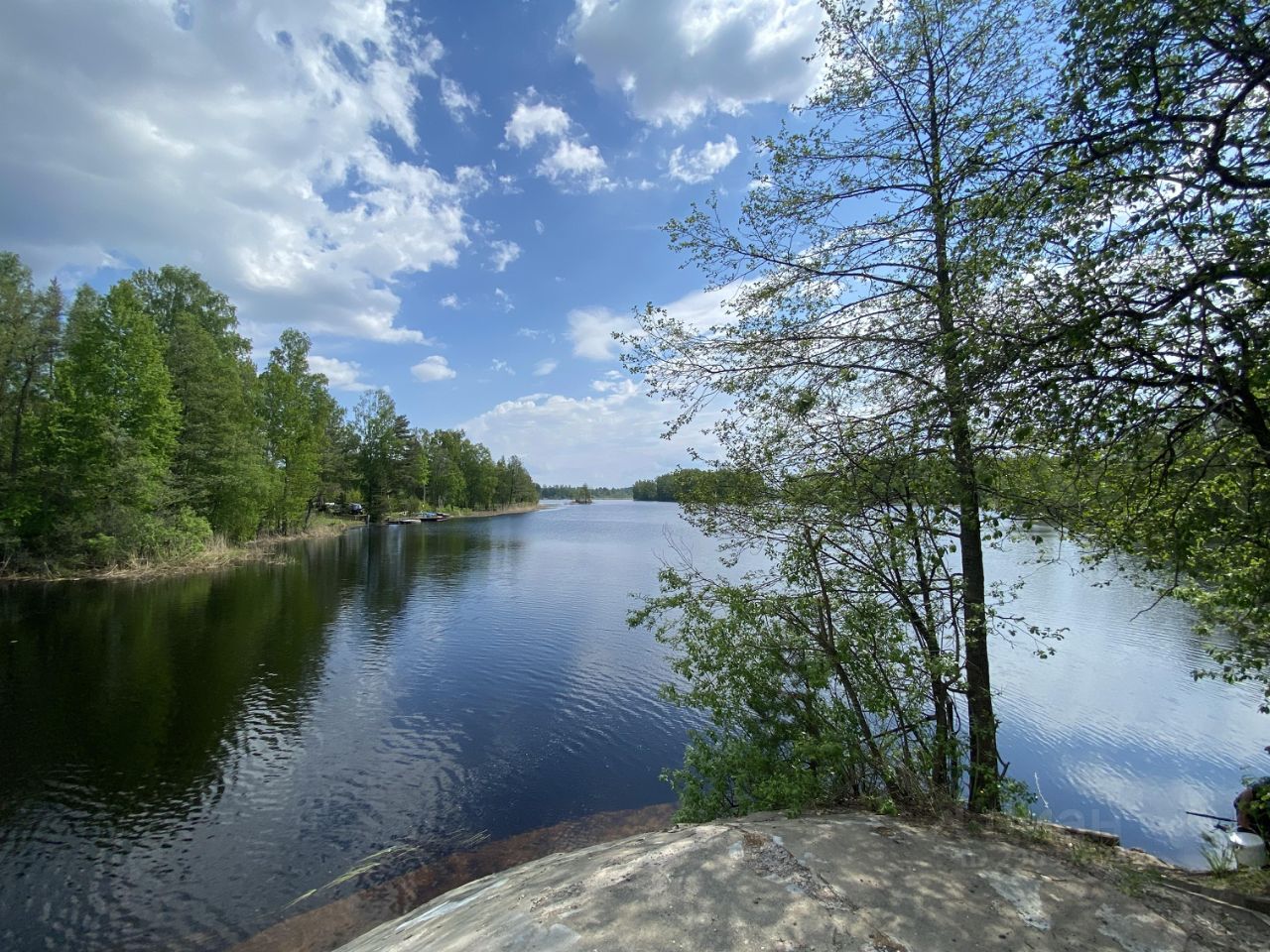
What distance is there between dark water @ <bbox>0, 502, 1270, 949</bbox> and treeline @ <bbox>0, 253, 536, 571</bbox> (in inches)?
176

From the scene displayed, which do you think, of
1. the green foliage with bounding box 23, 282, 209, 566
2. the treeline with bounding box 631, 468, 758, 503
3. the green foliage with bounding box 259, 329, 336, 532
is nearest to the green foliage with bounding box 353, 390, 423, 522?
the green foliage with bounding box 259, 329, 336, 532

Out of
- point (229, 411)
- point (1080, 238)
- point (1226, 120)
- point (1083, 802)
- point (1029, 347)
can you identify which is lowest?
point (1083, 802)

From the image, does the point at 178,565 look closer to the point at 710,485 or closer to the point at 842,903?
the point at 710,485

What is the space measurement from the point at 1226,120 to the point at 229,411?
40.2 m

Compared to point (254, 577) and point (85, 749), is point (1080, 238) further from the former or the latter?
point (254, 577)

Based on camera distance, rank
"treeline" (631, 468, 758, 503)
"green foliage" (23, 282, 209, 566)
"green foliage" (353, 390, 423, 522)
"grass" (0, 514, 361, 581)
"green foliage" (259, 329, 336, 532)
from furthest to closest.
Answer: "green foliage" (353, 390, 423, 522) < "green foliage" (259, 329, 336, 532) < "green foliage" (23, 282, 209, 566) < "grass" (0, 514, 361, 581) < "treeline" (631, 468, 758, 503)

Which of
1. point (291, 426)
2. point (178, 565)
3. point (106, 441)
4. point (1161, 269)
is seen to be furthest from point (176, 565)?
point (1161, 269)

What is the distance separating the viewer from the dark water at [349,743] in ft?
23.0

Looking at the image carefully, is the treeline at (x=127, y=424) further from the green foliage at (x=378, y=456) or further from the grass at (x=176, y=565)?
the green foliage at (x=378, y=456)

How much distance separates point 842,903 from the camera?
3.41 meters

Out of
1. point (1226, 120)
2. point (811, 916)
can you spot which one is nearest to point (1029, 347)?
point (1226, 120)

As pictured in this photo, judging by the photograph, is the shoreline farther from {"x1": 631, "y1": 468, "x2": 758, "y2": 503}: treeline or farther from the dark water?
{"x1": 631, "y1": 468, "x2": 758, "y2": 503}: treeline

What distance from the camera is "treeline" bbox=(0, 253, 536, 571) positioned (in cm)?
2381

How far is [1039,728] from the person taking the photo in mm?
11570
